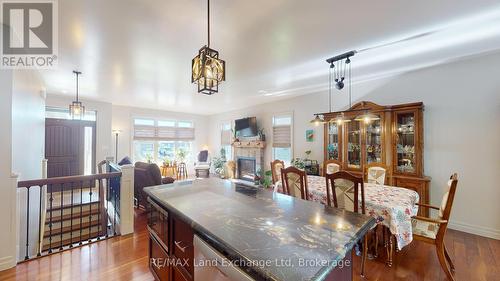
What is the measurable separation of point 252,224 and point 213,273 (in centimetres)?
31

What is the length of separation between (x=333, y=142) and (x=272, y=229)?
376cm

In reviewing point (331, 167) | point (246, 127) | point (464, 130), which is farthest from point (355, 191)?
point (246, 127)

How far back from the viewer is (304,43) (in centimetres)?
254

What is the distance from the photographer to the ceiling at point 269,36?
1.87 meters

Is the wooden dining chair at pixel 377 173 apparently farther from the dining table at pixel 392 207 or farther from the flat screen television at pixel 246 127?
the flat screen television at pixel 246 127

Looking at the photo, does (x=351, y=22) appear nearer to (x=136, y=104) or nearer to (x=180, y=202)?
(x=180, y=202)

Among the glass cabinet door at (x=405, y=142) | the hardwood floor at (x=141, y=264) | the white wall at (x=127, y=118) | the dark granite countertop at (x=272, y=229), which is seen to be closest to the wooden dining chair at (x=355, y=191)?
the hardwood floor at (x=141, y=264)

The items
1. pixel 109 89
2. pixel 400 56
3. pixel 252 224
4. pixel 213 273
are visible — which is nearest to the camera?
pixel 213 273

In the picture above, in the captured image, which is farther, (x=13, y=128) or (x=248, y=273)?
(x=13, y=128)

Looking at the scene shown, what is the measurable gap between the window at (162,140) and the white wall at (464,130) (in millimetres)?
7018

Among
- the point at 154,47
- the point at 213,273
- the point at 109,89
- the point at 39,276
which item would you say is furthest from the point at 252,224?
the point at 109,89

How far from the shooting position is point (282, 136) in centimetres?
577

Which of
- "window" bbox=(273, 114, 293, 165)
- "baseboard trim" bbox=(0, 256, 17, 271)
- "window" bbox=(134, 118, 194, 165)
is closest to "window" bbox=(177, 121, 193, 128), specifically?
"window" bbox=(134, 118, 194, 165)

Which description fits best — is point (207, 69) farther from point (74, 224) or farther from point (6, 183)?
point (74, 224)
